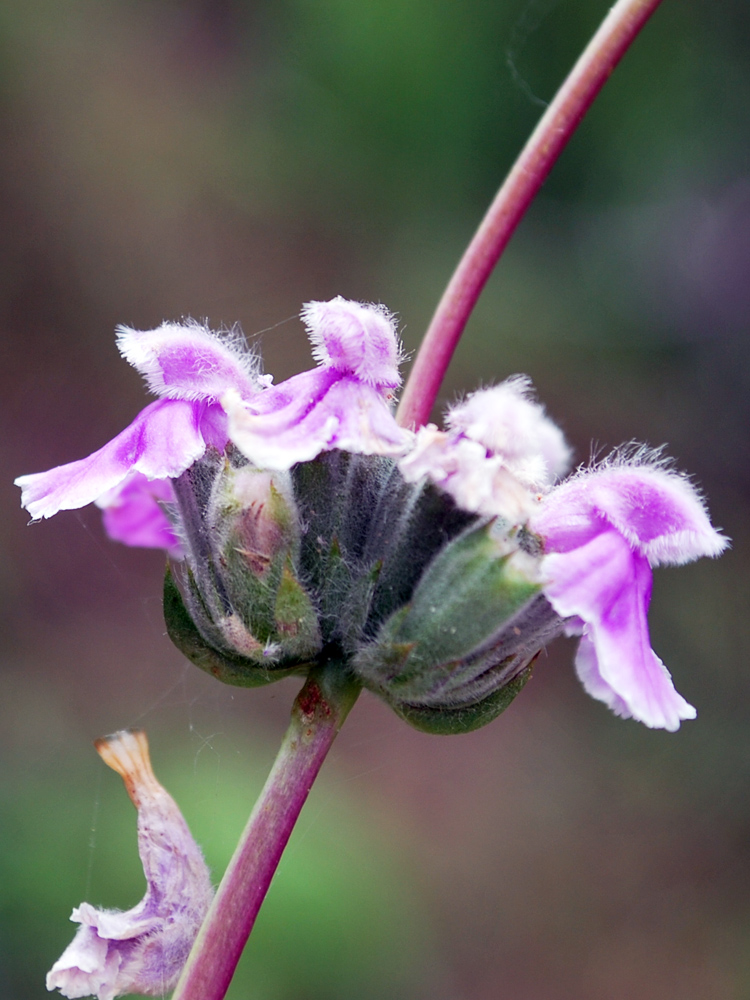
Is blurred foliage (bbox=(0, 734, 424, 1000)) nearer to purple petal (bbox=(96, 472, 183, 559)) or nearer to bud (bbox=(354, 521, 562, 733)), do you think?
purple petal (bbox=(96, 472, 183, 559))

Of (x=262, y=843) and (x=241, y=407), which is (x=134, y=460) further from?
(x=262, y=843)

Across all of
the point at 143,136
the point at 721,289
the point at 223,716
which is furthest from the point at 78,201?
the point at 721,289

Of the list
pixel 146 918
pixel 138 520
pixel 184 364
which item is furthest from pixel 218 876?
pixel 184 364

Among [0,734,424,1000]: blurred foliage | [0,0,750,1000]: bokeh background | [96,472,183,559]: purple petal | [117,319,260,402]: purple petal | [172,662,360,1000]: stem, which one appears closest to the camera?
[172,662,360,1000]: stem

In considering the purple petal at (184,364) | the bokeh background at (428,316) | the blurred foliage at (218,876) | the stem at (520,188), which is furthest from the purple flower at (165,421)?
the bokeh background at (428,316)

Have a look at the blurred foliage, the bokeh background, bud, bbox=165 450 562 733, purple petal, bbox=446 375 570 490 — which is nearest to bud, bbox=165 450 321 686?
bud, bbox=165 450 562 733

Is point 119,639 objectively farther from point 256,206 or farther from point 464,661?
point 464,661

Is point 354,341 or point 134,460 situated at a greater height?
point 354,341
